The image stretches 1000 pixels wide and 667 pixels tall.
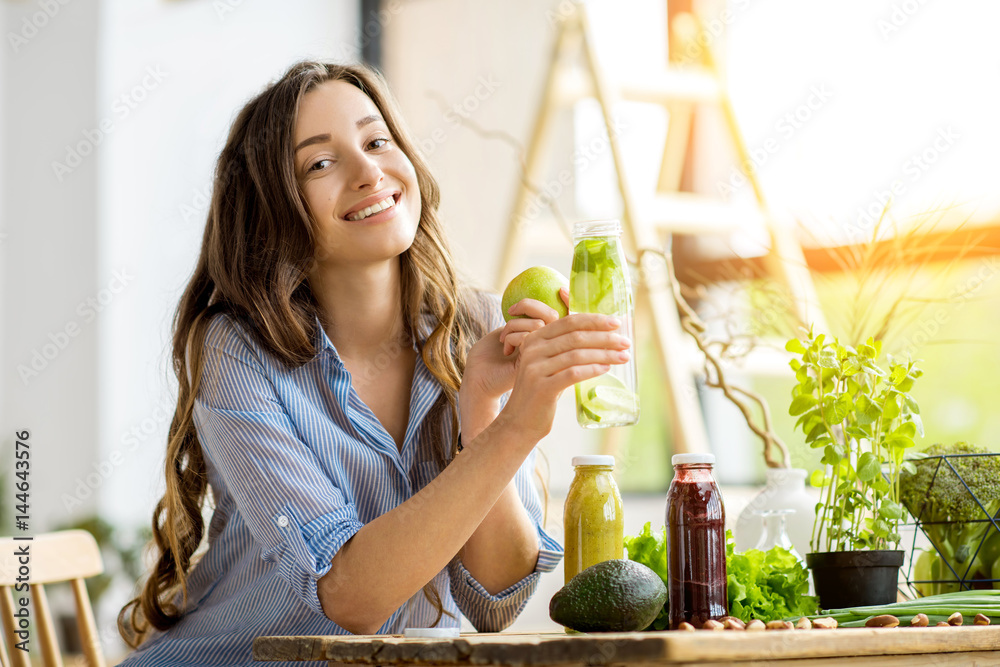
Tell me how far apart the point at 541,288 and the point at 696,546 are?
0.34m

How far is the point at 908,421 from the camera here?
1.13 metres

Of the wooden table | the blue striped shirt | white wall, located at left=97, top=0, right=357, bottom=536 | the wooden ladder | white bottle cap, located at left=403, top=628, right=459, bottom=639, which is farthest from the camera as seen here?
white wall, located at left=97, top=0, right=357, bottom=536

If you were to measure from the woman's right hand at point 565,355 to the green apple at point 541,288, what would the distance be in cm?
11

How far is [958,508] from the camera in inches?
46.0

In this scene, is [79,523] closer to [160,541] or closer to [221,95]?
[221,95]

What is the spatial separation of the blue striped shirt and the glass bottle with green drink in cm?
32

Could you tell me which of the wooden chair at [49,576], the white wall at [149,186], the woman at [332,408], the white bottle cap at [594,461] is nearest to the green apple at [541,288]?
the woman at [332,408]

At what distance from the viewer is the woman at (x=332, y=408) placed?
44.1 inches

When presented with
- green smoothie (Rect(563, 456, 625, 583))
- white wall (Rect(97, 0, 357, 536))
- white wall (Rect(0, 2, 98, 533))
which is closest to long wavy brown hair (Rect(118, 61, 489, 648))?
green smoothie (Rect(563, 456, 625, 583))

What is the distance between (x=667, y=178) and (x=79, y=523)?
222cm

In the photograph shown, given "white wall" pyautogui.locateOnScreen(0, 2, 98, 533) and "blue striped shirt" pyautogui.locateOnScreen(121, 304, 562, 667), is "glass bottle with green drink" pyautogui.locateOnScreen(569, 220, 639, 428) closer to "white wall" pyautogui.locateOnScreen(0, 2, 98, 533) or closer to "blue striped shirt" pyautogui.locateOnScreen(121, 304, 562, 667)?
"blue striped shirt" pyautogui.locateOnScreen(121, 304, 562, 667)

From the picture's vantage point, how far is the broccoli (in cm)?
116

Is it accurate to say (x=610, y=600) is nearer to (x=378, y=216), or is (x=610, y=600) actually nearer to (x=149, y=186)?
(x=378, y=216)

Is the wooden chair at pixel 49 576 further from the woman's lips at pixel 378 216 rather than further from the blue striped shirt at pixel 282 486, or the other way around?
the woman's lips at pixel 378 216
